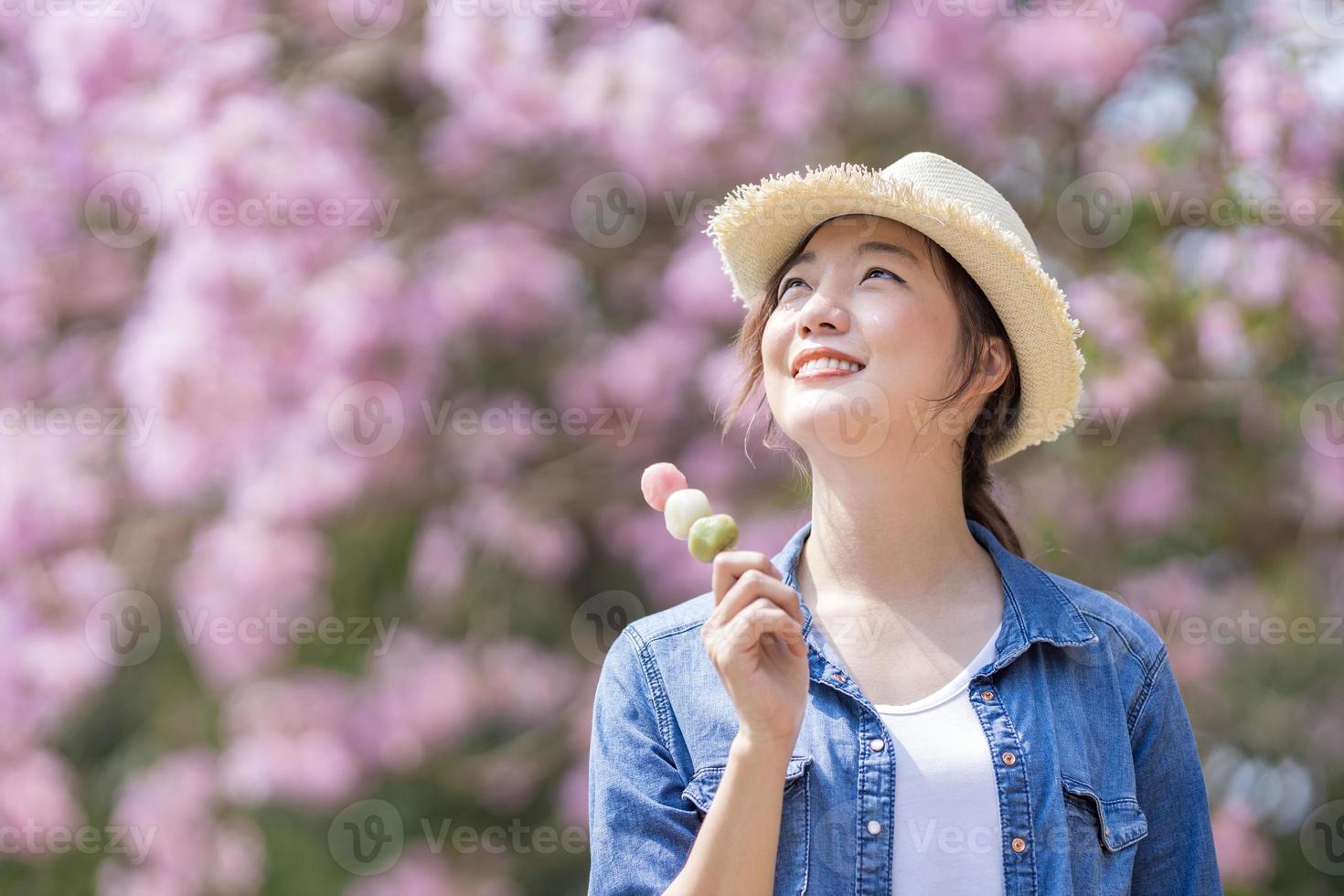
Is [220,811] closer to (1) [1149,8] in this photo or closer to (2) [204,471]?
(2) [204,471]

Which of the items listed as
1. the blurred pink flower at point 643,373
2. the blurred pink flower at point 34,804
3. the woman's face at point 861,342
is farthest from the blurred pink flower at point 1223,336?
the blurred pink flower at point 34,804

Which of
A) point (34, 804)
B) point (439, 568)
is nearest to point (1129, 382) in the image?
point (439, 568)

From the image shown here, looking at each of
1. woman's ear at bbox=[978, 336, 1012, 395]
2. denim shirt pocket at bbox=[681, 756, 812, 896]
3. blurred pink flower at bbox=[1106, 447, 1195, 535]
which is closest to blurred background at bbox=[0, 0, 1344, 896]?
blurred pink flower at bbox=[1106, 447, 1195, 535]

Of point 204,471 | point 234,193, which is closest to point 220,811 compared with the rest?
point 204,471

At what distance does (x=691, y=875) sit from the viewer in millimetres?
1407

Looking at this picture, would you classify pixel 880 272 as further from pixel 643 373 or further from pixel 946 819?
pixel 643 373

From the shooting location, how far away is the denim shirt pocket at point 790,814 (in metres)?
1.49

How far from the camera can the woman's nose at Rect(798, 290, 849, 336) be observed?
1.61 m

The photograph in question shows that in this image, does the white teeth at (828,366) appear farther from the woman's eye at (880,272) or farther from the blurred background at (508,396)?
the blurred background at (508,396)

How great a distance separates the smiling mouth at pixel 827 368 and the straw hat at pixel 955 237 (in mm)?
197

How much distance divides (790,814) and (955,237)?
693 millimetres

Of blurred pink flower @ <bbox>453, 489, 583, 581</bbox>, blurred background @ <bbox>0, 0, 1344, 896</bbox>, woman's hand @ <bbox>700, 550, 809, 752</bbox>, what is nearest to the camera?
woman's hand @ <bbox>700, 550, 809, 752</bbox>

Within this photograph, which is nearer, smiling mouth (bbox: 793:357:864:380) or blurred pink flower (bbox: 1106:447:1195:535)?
smiling mouth (bbox: 793:357:864:380)

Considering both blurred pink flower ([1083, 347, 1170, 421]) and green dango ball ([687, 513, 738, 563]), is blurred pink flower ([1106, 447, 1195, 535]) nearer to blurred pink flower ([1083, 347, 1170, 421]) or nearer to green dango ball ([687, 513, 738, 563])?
blurred pink flower ([1083, 347, 1170, 421])
